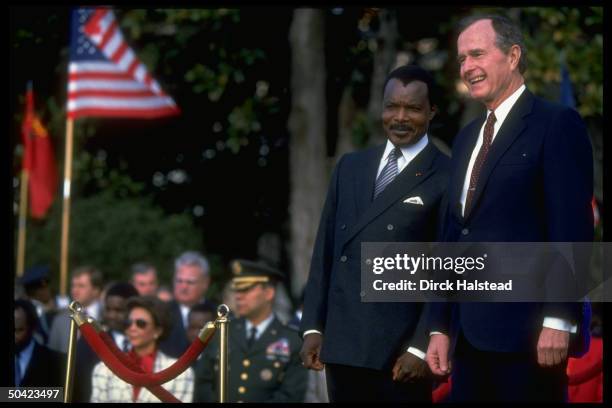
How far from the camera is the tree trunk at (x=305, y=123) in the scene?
46.9ft

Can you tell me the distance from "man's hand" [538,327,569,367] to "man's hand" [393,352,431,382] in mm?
638

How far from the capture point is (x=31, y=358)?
838cm

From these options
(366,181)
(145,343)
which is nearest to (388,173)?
(366,181)

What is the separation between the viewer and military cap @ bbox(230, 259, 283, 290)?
28.7ft

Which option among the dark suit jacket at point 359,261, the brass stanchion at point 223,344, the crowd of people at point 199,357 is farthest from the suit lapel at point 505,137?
the crowd of people at point 199,357

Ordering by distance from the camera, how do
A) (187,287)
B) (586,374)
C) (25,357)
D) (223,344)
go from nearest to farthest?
(223,344)
(586,374)
(25,357)
(187,287)

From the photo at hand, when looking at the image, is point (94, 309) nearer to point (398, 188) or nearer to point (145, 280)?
point (145, 280)

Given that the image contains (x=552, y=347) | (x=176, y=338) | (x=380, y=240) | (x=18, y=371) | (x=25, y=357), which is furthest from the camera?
(x=176, y=338)

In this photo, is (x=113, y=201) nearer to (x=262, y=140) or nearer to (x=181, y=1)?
(x=262, y=140)

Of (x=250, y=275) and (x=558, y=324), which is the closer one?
(x=558, y=324)

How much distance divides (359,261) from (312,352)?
43 centimetres

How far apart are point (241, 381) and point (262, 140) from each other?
8.17 meters

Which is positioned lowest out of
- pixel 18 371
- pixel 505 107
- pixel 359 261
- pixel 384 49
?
pixel 18 371

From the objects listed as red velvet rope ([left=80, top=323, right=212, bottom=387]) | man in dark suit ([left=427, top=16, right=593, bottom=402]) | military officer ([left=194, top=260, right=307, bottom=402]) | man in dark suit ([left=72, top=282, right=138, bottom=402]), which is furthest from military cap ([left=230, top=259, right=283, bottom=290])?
man in dark suit ([left=427, top=16, right=593, bottom=402])
